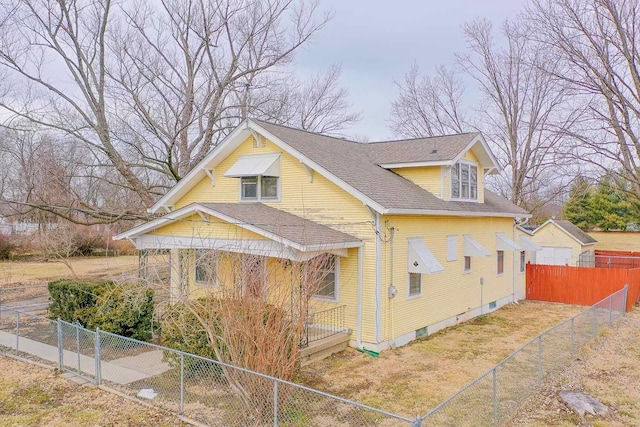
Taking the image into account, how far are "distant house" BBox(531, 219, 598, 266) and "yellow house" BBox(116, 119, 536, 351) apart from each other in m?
12.8

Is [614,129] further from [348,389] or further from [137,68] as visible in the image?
[137,68]

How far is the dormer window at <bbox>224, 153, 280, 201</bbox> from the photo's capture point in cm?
1321

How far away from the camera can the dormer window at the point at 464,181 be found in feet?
49.7

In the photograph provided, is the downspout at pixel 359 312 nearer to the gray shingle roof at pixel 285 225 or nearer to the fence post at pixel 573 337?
the gray shingle roof at pixel 285 225

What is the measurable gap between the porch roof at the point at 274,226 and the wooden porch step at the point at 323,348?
2307 mm

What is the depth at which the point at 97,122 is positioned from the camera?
21.8 m

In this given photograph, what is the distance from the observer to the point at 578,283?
19.3m

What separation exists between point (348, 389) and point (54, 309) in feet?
31.2

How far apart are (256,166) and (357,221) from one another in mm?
3688

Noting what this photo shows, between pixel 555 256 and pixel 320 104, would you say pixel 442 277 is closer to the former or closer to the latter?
pixel 555 256

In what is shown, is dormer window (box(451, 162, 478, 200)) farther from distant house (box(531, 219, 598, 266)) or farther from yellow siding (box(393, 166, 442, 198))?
distant house (box(531, 219, 598, 266))

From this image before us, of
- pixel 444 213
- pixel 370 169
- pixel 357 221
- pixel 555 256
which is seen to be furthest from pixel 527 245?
pixel 357 221

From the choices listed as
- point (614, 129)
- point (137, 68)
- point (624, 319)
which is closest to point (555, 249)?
point (614, 129)

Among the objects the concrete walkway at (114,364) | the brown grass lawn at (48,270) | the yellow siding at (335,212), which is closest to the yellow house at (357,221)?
the yellow siding at (335,212)
